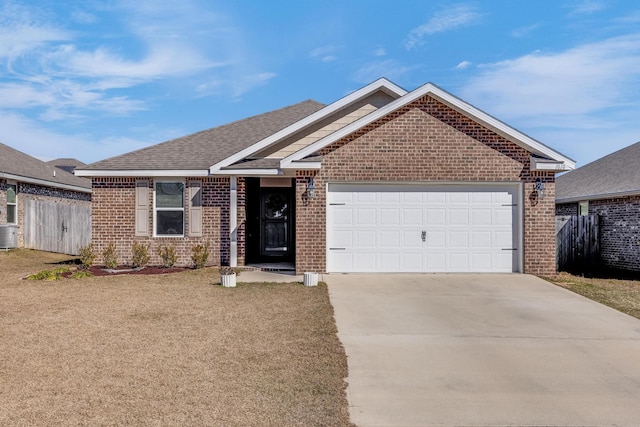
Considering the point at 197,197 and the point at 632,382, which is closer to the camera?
the point at 632,382

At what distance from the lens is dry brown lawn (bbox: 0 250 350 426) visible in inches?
163

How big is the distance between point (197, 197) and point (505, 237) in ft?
29.3

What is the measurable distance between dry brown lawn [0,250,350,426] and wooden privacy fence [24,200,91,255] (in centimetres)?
1135

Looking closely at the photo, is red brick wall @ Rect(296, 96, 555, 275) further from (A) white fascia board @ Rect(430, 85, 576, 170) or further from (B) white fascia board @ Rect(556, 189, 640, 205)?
(B) white fascia board @ Rect(556, 189, 640, 205)

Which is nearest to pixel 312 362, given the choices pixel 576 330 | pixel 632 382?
pixel 632 382

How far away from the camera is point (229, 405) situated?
427cm

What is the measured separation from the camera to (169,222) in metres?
14.0

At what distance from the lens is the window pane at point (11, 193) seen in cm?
1894

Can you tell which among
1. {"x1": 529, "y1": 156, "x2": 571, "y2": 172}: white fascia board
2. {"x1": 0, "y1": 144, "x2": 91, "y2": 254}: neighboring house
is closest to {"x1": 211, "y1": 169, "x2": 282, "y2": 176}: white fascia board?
{"x1": 529, "y1": 156, "x2": 571, "y2": 172}: white fascia board

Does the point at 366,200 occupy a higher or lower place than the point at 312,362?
higher

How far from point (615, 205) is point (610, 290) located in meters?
5.45

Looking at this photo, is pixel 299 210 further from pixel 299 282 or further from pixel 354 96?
pixel 354 96

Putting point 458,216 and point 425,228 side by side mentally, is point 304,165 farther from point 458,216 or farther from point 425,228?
point 458,216

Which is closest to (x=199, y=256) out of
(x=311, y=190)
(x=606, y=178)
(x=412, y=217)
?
→ (x=311, y=190)
